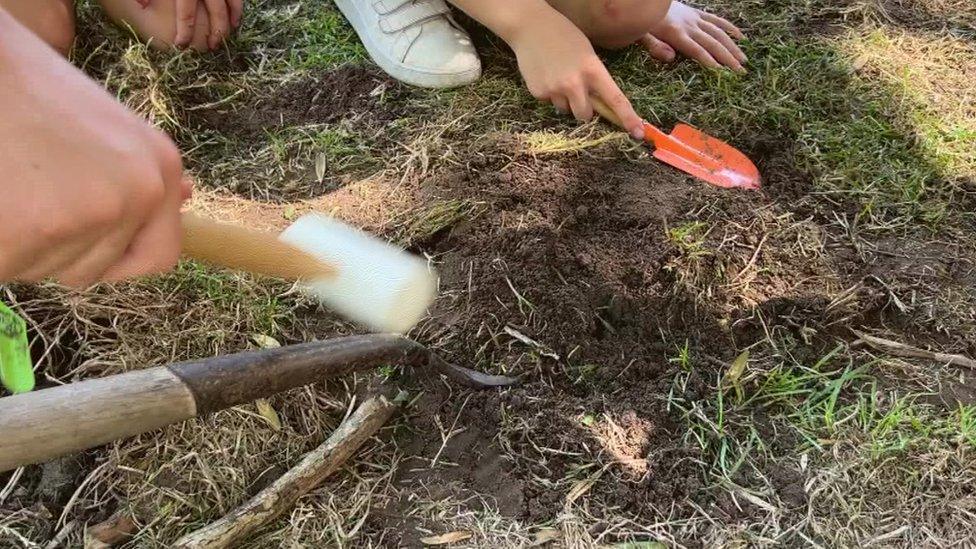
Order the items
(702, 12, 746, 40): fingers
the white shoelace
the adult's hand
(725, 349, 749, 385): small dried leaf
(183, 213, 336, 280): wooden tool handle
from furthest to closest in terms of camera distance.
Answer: (702, 12, 746, 40): fingers < the white shoelace < (725, 349, 749, 385): small dried leaf < (183, 213, 336, 280): wooden tool handle < the adult's hand

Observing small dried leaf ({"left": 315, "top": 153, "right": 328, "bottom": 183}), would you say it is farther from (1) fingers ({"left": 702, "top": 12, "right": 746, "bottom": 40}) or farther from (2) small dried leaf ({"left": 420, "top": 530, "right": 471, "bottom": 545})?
(1) fingers ({"left": 702, "top": 12, "right": 746, "bottom": 40})

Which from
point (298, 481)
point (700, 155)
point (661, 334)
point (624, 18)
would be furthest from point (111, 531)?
point (624, 18)

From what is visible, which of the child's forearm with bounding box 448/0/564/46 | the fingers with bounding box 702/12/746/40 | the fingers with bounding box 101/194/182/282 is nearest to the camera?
the fingers with bounding box 101/194/182/282

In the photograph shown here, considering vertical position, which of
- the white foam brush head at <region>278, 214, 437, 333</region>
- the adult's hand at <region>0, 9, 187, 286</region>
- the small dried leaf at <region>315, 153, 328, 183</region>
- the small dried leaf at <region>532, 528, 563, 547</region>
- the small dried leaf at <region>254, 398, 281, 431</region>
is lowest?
the small dried leaf at <region>532, 528, 563, 547</region>

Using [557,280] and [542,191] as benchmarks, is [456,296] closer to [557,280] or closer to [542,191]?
[557,280]

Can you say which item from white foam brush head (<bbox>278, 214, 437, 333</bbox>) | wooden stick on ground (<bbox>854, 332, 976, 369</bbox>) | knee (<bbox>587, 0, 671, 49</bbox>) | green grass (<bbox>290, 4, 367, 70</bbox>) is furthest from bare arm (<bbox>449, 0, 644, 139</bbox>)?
wooden stick on ground (<bbox>854, 332, 976, 369</bbox>)

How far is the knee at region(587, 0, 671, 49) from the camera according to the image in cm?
205

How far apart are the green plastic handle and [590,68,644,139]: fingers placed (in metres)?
1.37

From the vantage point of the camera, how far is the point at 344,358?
127 cm

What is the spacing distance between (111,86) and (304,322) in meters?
0.94

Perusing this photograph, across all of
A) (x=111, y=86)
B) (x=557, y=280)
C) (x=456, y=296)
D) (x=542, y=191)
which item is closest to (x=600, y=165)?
(x=542, y=191)

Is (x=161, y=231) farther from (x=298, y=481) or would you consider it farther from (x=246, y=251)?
(x=246, y=251)

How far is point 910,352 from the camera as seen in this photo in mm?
1580

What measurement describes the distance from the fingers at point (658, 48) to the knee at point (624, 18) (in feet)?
0.21
